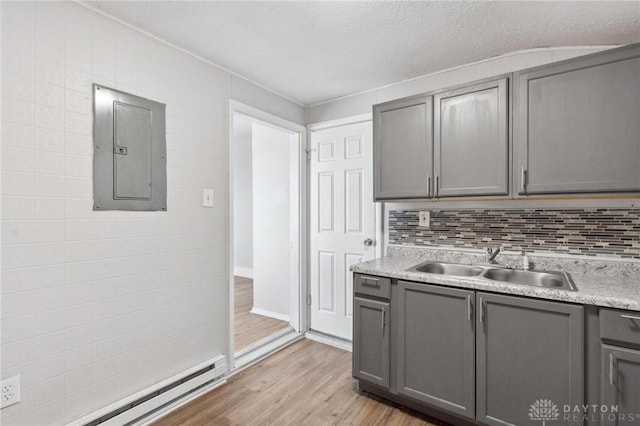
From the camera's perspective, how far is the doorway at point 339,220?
2906 millimetres

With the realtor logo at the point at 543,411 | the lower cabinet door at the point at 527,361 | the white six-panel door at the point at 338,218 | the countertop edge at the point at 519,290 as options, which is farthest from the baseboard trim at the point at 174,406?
the realtor logo at the point at 543,411

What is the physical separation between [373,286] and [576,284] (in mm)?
1112

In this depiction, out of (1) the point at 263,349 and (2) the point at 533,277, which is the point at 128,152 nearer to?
(1) the point at 263,349

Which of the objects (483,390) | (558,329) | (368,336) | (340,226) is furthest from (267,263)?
(558,329)

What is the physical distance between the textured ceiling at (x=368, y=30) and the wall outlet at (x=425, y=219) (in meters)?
1.12

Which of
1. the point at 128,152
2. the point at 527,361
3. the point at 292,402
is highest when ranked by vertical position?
the point at 128,152

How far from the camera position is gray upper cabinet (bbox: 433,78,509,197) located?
197cm

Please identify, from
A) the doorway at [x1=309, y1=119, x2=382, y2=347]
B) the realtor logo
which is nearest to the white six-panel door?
the doorway at [x1=309, y1=119, x2=382, y2=347]

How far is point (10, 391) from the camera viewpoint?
147 cm

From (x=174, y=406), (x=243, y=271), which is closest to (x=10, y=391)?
(x=174, y=406)

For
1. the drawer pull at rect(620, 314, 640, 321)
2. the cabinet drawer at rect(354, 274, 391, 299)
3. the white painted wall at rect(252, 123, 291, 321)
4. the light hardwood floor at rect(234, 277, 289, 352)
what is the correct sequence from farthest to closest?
the white painted wall at rect(252, 123, 291, 321)
the light hardwood floor at rect(234, 277, 289, 352)
the cabinet drawer at rect(354, 274, 391, 299)
the drawer pull at rect(620, 314, 640, 321)

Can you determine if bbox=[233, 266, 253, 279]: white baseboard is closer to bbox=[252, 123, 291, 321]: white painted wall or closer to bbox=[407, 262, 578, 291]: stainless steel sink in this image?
bbox=[252, 123, 291, 321]: white painted wall

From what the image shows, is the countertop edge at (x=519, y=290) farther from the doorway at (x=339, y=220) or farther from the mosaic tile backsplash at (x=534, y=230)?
the doorway at (x=339, y=220)

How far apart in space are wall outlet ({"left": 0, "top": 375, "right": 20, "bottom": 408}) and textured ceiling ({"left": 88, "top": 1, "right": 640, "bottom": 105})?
1.91m
